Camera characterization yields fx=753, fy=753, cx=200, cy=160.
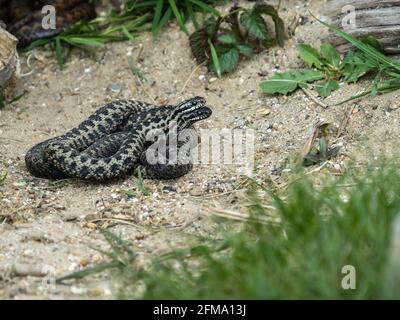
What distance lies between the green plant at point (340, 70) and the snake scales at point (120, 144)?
3.13 feet

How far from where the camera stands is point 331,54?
829 centimetres

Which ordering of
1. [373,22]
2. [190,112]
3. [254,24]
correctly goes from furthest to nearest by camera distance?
[254,24]
[190,112]
[373,22]

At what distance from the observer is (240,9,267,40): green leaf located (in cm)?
873

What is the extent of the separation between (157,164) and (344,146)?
1824 millimetres

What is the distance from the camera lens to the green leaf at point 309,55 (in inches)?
331

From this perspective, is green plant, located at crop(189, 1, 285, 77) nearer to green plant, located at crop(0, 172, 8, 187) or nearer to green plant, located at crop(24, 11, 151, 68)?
green plant, located at crop(24, 11, 151, 68)

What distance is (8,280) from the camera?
540cm

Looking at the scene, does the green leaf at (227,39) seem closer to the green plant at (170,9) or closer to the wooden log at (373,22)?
the green plant at (170,9)

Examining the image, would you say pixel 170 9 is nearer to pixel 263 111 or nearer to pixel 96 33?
pixel 96 33

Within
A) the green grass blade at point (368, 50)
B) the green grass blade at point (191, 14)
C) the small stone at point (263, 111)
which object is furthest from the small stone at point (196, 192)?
the green grass blade at point (191, 14)

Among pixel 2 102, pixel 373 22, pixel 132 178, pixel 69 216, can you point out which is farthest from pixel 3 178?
pixel 373 22

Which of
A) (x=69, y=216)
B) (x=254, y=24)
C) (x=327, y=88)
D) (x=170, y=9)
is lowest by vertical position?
(x=69, y=216)

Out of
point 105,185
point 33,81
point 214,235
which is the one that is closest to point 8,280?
point 214,235

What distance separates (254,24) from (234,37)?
29 centimetres
